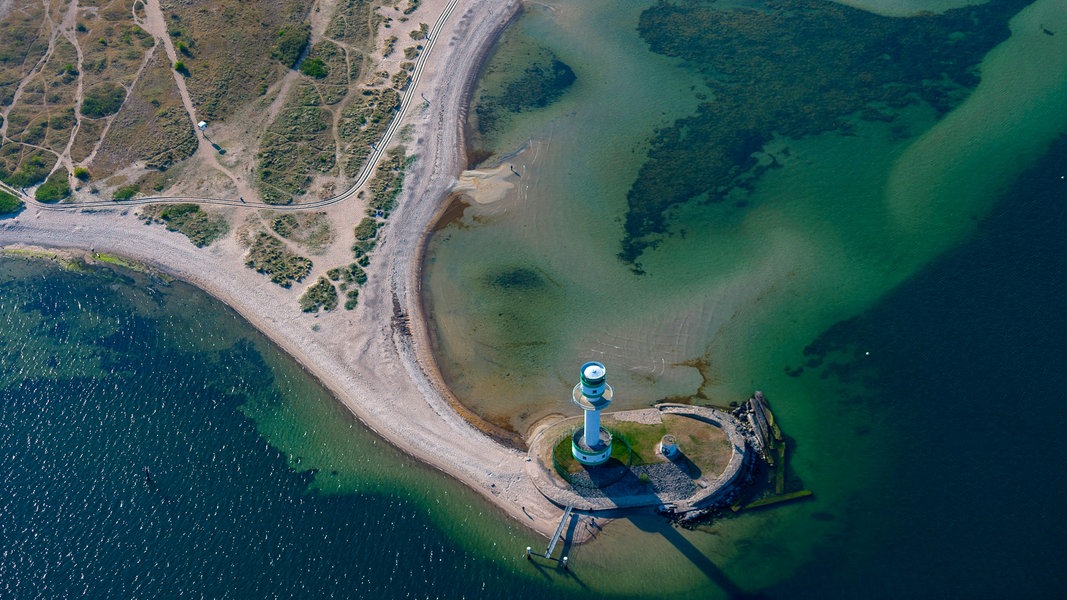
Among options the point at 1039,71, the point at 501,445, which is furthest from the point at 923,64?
the point at 501,445

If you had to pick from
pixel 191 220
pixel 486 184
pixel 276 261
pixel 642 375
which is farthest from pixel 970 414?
pixel 191 220

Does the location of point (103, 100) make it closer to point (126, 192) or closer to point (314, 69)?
point (126, 192)

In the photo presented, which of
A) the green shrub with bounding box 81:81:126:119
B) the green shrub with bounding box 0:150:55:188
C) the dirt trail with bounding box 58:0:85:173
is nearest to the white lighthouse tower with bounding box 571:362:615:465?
the dirt trail with bounding box 58:0:85:173

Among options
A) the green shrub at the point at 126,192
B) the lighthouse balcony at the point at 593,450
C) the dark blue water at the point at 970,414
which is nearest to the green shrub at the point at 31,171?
the green shrub at the point at 126,192

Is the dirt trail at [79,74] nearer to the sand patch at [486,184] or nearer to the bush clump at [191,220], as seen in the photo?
the bush clump at [191,220]

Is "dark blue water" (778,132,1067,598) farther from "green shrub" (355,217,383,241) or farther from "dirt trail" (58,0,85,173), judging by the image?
"dirt trail" (58,0,85,173)

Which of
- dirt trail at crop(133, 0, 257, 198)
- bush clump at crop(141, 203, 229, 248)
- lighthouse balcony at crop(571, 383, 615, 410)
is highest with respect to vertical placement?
lighthouse balcony at crop(571, 383, 615, 410)
